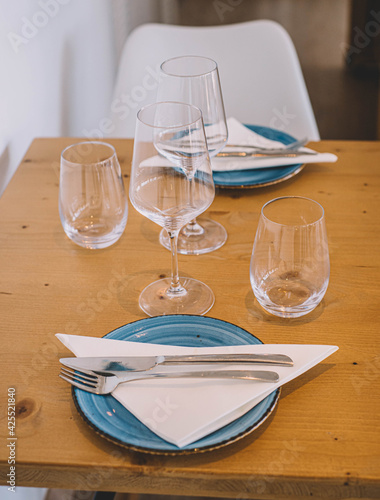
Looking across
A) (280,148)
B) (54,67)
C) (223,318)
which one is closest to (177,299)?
(223,318)

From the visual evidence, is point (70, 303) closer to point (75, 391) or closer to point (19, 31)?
point (75, 391)

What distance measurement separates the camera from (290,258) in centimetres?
74

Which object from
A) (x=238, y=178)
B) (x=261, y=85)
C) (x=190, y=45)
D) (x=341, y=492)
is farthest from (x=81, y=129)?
(x=341, y=492)

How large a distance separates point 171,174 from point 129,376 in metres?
0.24

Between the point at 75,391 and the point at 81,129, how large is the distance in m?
1.37

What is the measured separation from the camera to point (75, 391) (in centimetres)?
65

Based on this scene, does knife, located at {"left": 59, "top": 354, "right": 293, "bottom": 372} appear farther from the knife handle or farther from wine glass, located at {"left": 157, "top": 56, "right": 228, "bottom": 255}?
wine glass, located at {"left": 157, "top": 56, "right": 228, "bottom": 255}

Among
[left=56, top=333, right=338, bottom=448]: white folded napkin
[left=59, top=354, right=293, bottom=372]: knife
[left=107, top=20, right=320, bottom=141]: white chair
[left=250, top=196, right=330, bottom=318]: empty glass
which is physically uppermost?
[left=250, top=196, right=330, bottom=318]: empty glass

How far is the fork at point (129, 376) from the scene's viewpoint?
658 mm

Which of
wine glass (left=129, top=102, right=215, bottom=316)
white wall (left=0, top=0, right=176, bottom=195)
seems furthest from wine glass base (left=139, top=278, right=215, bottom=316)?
white wall (left=0, top=0, right=176, bottom=195)

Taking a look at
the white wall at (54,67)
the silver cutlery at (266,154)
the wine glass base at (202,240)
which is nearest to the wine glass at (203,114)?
Result: the wine glass base at (202,240)

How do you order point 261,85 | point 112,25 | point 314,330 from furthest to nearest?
1. point 112,25
2. point 261,85
3. point 314,330

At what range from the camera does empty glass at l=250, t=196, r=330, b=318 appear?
2.35 ft

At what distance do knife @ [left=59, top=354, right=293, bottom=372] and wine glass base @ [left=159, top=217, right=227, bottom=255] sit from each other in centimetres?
26
